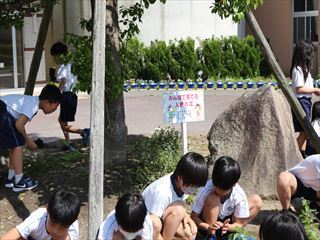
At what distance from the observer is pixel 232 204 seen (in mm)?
4266

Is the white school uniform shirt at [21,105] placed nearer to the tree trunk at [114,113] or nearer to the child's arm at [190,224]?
the tree trunk at [114,113]

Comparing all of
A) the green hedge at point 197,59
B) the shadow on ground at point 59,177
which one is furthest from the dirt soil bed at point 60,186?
the green hedge at point 197,59

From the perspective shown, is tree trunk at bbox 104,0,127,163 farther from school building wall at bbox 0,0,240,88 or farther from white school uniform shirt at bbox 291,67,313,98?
school building wall at bbox 0,0,240,88

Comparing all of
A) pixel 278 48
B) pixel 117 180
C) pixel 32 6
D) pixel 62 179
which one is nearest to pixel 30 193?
pixel 62 179

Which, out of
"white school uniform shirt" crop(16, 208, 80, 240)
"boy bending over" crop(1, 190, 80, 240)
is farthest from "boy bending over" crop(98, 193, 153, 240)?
"white school uniform shirt" crop(16, 208, 80, 240)

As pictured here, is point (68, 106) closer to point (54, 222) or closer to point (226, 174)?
point (226, 174)

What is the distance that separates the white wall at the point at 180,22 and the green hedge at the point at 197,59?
0.48 metres

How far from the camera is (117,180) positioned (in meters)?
5.78

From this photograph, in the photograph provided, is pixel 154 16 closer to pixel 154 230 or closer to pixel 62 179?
pixel 62 179

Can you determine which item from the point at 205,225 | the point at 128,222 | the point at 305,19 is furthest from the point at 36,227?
the point at 305,19

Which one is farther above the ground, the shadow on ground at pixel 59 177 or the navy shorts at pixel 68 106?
the navy shorts at pixel 68 106

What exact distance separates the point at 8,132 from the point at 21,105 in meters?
0.29

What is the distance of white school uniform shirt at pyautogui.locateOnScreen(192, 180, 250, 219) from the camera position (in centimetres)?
424

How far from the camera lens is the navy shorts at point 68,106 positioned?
7.61m
